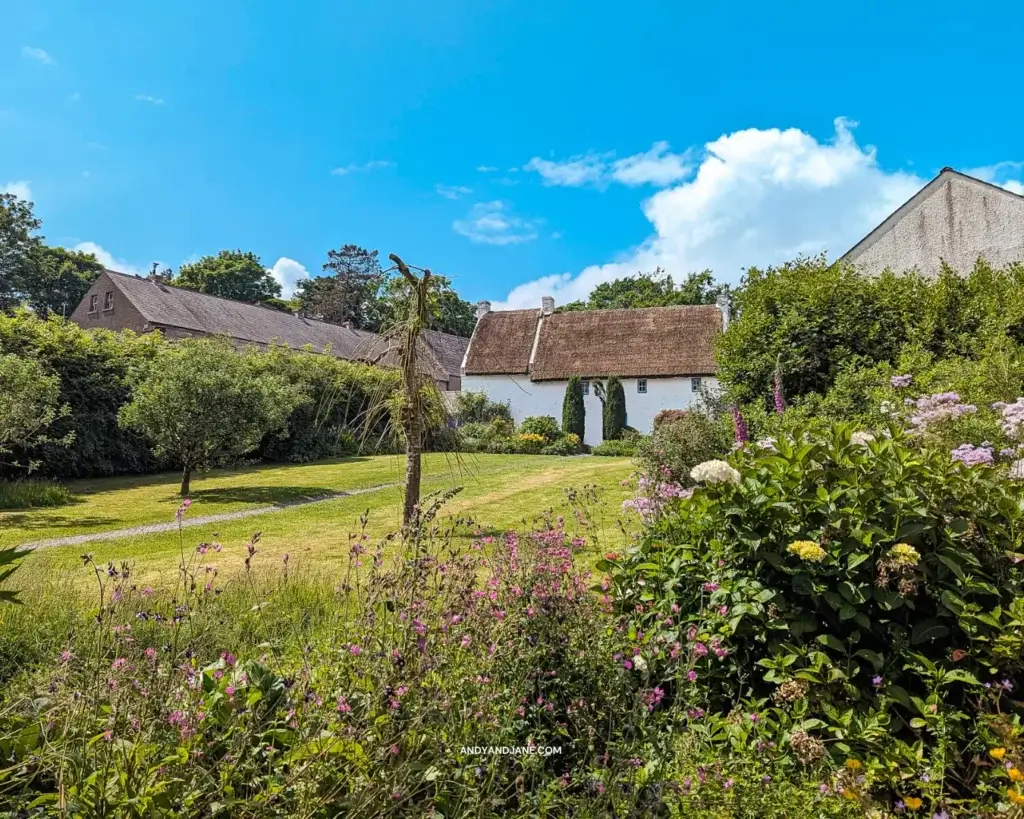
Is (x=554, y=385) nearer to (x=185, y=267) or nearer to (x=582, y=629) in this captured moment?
(x=582, y=629)

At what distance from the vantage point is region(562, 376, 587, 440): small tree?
29266mm

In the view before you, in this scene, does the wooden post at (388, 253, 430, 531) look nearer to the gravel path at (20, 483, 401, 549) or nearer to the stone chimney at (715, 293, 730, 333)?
the gravel path at (20, 483, 401, 549)

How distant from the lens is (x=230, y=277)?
58.3 meters

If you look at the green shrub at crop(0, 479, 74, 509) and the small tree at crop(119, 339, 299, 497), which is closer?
the green shrub at crop(0, 479, 74, 509)

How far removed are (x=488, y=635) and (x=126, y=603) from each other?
9.91ft

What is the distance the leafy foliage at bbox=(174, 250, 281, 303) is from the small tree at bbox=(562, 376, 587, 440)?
4041 cm

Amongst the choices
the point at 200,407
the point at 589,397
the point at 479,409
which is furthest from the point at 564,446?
the point at 200,407

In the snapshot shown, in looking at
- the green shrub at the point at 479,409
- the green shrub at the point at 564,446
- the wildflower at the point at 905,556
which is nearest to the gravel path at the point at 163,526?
the wildflower at the point at 905,556

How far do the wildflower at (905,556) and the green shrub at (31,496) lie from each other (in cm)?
1435

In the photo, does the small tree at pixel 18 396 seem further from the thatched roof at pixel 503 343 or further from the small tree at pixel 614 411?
the thatched roof at pixel 503 343

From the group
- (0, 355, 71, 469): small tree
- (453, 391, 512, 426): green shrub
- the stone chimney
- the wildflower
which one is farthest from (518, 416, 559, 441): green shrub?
the wildflower

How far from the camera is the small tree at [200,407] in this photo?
1268 cm

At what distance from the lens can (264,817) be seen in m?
1.78

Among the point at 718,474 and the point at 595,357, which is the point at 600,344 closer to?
the point at 595,357
